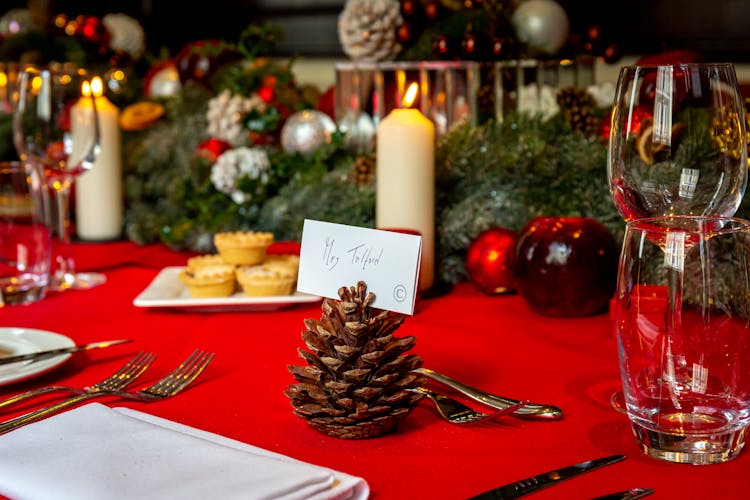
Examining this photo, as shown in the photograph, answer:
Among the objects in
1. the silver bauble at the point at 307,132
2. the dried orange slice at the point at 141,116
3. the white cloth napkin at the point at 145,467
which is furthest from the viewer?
the dried orange slice at the point at 141,116

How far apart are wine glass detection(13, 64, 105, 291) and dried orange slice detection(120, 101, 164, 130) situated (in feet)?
1.71

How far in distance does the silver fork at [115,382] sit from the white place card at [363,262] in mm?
244

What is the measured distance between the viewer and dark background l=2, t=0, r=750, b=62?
2.03 m

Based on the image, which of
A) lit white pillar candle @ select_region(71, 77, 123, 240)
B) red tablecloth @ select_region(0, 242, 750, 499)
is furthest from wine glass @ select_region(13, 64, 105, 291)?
lit white pillar candle @ select_region(71, 77, 123, 240)

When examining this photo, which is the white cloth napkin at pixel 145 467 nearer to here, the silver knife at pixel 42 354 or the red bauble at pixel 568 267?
the silver knife at pixel 42 354

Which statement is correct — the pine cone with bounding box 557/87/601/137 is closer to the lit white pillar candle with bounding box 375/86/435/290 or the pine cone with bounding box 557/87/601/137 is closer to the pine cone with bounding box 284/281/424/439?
the lit white pillar candle with bounding box 375/86/435/290

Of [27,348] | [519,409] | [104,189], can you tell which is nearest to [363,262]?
[519,409]

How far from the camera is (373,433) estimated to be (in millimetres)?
762

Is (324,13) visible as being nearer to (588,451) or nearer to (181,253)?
(181,253)

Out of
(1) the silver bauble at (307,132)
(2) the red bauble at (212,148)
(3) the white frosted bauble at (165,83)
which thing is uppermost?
(3) the white frosted bauble at (165,83)

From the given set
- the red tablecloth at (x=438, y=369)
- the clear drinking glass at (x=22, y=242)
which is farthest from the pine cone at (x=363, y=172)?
the clear drinking glass at (x=22, y=242)

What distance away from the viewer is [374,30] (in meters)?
1.67

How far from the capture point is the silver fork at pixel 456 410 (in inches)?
30.7

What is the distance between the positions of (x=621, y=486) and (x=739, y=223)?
8.3 inches
